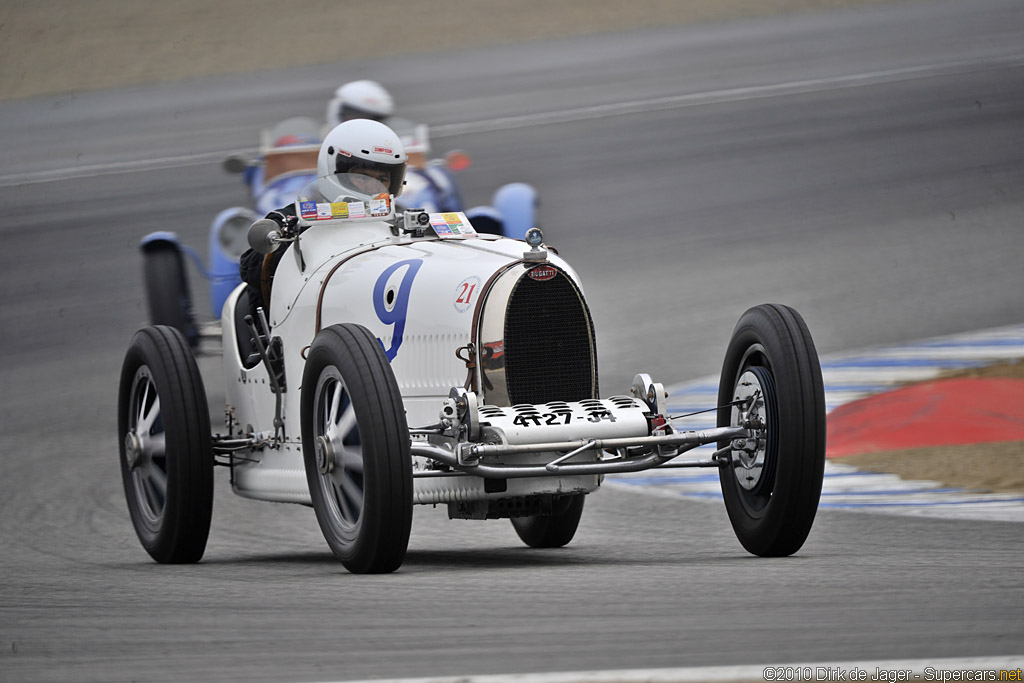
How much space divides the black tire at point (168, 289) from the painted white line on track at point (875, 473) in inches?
148

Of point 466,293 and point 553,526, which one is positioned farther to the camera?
point 553,526

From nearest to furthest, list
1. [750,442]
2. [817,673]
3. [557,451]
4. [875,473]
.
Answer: [817,673] → [557,451] → [750,442] → [875,473]

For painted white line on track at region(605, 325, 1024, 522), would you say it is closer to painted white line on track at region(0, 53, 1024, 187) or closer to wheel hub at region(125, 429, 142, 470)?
wheel hub at region(125, 429, 142, 470)

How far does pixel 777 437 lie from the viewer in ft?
23.5

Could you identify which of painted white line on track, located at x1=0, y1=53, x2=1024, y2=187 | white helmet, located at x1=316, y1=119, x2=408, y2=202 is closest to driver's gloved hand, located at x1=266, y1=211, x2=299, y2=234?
white helmet, located at x1=316, y1=119, x2=408, y2=202

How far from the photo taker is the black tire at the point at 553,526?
860 cm

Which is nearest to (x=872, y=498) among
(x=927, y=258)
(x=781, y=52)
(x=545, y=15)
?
(x=927, y=258)

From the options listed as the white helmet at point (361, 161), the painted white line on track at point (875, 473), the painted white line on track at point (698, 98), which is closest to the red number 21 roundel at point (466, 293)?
the white helmet at point (361, 161)

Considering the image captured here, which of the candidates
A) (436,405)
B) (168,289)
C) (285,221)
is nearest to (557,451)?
(436,405)

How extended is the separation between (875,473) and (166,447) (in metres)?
4.57

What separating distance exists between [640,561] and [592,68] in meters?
23.5

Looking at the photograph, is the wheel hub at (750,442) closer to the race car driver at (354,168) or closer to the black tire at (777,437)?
the black tire at (777,437)

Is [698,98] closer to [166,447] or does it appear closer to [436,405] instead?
[166,447]

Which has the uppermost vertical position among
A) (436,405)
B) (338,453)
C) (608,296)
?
(608,296)
